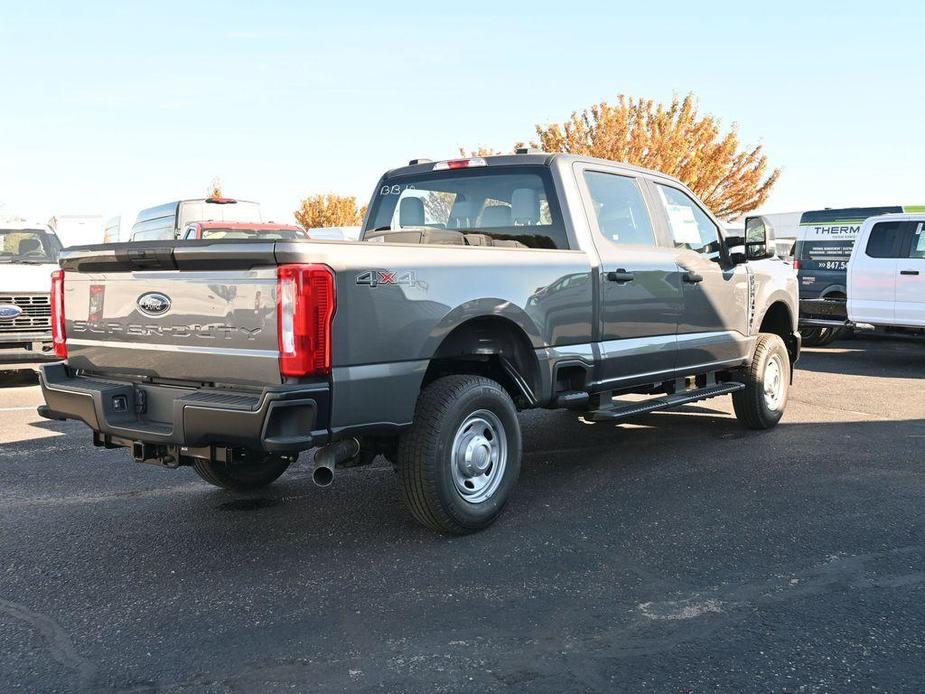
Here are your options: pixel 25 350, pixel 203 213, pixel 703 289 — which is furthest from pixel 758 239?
pixel 203 213

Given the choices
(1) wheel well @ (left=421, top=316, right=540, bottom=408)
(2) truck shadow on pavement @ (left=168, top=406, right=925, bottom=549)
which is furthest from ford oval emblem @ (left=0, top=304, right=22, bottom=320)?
(1) wheel well @ (left=421, top=316, right=540, bottom=408)

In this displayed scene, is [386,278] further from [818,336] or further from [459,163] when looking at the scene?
[818,336]

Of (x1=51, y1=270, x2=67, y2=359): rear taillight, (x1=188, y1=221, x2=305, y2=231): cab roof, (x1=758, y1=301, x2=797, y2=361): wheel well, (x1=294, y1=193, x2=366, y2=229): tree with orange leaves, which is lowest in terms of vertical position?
(x1=758, y1=301, x2=797, y2=361): wheel well

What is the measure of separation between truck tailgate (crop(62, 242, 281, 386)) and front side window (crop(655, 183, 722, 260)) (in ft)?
11.8

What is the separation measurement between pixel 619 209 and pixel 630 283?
57cm

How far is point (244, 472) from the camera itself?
561 centimetres

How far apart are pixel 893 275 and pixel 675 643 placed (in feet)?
33.4

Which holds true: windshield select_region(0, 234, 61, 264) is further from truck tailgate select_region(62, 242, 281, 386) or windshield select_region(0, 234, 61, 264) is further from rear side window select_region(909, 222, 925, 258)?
rear side window select_region(909, 222, 925, 258)

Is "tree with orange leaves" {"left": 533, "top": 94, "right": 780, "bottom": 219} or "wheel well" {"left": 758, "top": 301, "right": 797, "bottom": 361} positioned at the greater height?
"tree with orange leaves" {"left": 533, "top": 94, "right": 780, "bottom": 219}

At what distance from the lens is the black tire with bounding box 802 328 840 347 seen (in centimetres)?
1443

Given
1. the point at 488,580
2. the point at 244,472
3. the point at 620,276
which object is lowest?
the point at 488,580

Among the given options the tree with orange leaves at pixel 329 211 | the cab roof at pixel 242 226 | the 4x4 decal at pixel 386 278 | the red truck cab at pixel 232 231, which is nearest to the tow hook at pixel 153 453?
the 4x4 decal at pixel 386 278

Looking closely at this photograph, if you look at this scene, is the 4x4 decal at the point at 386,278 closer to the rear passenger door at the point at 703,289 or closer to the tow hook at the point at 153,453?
the tow hook at the point at 153,453

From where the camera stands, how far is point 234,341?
408cm
